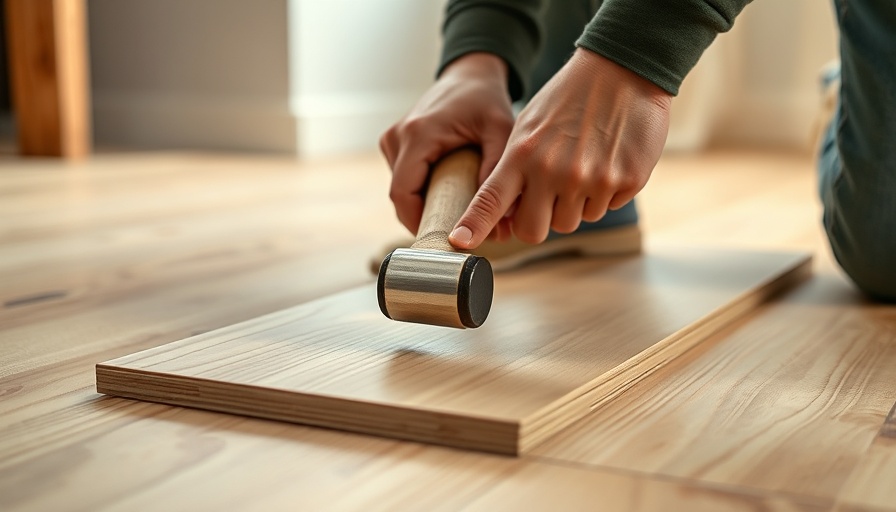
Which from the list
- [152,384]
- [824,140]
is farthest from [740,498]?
[824,140]

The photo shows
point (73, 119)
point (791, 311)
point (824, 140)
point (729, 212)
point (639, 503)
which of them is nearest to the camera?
point (639, 503)

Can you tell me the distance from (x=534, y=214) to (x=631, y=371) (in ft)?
0.46

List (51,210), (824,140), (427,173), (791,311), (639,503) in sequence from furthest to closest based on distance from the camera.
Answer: (51,210)
(824,140)
(791,311)
(427,173)
(639,503)

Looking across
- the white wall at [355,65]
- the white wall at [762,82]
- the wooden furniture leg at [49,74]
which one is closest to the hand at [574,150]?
the wooden furniture leg at [49,74]

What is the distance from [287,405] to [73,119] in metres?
2.00

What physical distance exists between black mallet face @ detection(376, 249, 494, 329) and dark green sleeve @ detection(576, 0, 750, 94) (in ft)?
0.65

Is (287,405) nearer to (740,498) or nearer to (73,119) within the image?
(740,498)

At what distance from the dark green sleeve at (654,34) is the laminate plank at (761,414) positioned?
235mm

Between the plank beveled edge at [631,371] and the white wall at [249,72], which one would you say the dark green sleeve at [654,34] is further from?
the white wall at [249,72]

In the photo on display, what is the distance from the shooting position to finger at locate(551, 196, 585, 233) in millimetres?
840

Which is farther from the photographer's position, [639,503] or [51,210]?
[51,210]

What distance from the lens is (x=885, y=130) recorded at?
1044 millimetres

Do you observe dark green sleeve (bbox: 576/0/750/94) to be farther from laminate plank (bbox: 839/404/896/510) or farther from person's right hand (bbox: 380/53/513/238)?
laminate plank (bbox: 839/404/896/510)

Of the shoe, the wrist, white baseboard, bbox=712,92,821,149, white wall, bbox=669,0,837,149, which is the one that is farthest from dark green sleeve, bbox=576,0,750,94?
white baseboard, bbox=712,92,821,149
